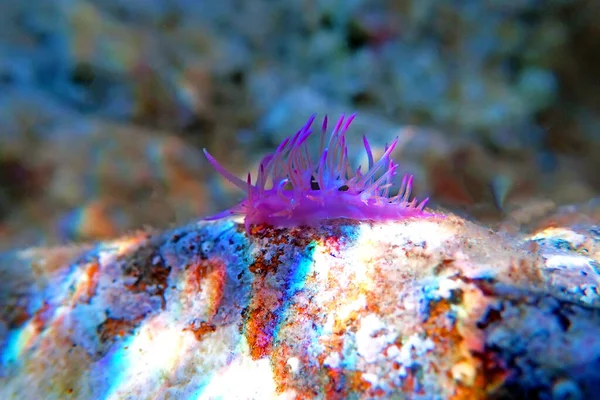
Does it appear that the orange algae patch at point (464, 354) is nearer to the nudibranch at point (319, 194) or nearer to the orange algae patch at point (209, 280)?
the nudibranch at point (319, 194)

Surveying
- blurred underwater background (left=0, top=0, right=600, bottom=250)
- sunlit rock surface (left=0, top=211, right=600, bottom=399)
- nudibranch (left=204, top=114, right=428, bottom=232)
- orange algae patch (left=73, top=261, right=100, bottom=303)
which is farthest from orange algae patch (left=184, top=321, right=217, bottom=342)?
blurred underwater background (left=0, top=0, right=600, bottom=250)

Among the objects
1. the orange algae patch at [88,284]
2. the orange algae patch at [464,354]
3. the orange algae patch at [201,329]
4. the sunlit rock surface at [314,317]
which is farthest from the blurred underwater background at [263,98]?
the orange algae patch at [464,354]

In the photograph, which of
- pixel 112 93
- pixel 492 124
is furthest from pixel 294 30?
pixel 492 124

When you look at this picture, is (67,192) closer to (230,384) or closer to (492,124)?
(230,384)

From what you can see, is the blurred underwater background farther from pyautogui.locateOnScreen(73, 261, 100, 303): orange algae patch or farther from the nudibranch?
the nudibranch

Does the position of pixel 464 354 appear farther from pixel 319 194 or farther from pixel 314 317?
pixel 319 194
